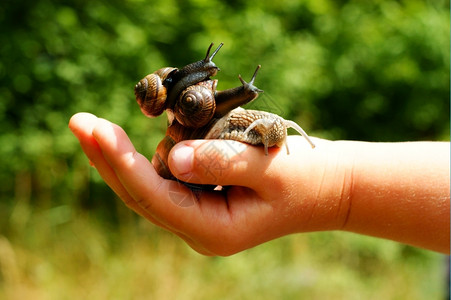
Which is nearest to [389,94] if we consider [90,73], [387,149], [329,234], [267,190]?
[329,234]

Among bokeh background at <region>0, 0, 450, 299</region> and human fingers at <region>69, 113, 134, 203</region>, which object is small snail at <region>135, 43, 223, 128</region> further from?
bokeh background at <region>0, 0, 450, 299</region>

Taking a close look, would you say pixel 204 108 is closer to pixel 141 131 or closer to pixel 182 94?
pixel 182 94

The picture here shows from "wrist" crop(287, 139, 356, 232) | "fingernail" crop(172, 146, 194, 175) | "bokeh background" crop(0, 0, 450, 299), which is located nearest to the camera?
"fingernail" crop(172, 146, 194, 175)

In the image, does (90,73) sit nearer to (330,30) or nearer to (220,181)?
(330,30)

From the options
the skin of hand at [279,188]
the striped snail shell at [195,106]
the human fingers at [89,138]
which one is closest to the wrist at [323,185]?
the skin of hand at [279,188]

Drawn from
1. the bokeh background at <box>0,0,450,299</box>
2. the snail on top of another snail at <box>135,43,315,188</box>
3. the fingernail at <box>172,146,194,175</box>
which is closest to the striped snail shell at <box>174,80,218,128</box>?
the snail on top of another snail at <box>135,43,315,188</box>

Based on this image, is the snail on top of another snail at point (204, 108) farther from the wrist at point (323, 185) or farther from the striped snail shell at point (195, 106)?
the wrist at point (323, 185)
